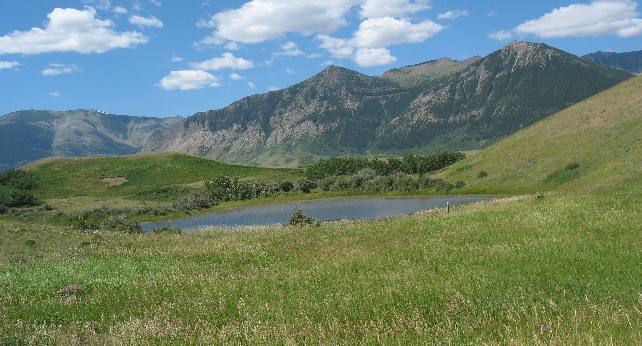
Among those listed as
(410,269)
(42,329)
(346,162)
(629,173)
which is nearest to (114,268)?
(42,329)

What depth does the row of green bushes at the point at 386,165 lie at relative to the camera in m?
156

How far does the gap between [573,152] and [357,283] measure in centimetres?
8337

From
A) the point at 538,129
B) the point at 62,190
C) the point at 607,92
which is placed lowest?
the point at 62,190

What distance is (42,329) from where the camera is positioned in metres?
12.2

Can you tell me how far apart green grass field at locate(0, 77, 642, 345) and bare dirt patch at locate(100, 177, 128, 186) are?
438ft

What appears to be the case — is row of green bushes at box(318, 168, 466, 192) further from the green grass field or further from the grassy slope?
the green grass field

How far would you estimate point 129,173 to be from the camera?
171 m

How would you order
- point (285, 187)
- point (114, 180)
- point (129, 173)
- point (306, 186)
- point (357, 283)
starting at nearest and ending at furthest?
1. point (357, 283)
2. point (285, 187)
3. point (306, 186)
4. point (114, 180)
5. point (129, 173)

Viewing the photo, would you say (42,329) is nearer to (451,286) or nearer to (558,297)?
(451,286)

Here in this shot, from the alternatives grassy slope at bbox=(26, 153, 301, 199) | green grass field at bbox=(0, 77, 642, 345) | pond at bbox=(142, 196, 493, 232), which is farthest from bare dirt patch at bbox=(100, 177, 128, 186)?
green grass field at bbox=(0, 77, 642, 345)

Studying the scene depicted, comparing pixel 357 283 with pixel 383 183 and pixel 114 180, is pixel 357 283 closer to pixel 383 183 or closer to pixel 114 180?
pixel 383 183

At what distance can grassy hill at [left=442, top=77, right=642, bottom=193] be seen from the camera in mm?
74438

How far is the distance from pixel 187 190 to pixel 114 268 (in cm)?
12273

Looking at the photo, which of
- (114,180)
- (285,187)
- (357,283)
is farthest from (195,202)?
(357,283)
